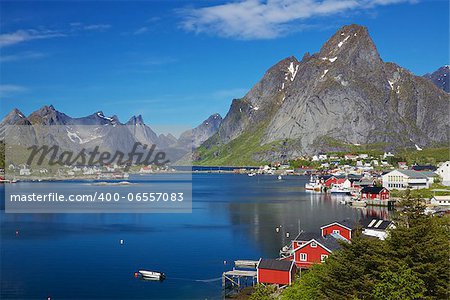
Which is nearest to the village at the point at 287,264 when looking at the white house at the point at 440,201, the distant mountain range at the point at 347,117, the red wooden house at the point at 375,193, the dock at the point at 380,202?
the white house at the point at 440,201

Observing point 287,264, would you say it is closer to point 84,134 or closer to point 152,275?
point 152,275

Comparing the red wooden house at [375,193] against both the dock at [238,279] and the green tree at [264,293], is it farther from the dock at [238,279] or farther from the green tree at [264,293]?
the green tree at [264,293]

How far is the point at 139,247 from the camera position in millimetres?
34406

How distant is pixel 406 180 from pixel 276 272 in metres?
47.9

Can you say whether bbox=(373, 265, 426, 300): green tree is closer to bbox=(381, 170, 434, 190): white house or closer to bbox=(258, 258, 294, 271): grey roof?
bbox=(258, 258, 294, 271): grey roof

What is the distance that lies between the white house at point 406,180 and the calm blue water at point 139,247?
533 inches

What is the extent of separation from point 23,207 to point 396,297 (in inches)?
2305

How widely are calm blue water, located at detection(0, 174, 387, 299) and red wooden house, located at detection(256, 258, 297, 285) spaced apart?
8.03ft

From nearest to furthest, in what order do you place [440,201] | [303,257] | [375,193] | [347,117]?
[303,257] → [440,201] → [375,193] → [347,117]

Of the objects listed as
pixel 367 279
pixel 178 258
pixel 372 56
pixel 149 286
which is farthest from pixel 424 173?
pixel 372 56

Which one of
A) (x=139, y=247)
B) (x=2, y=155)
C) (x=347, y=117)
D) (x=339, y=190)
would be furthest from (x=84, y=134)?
(x=139, y=247)

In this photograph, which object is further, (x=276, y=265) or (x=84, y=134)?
(x=84, y=134)

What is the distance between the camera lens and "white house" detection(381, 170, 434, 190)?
6481cm

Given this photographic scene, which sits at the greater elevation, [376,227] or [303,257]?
[376,227]
